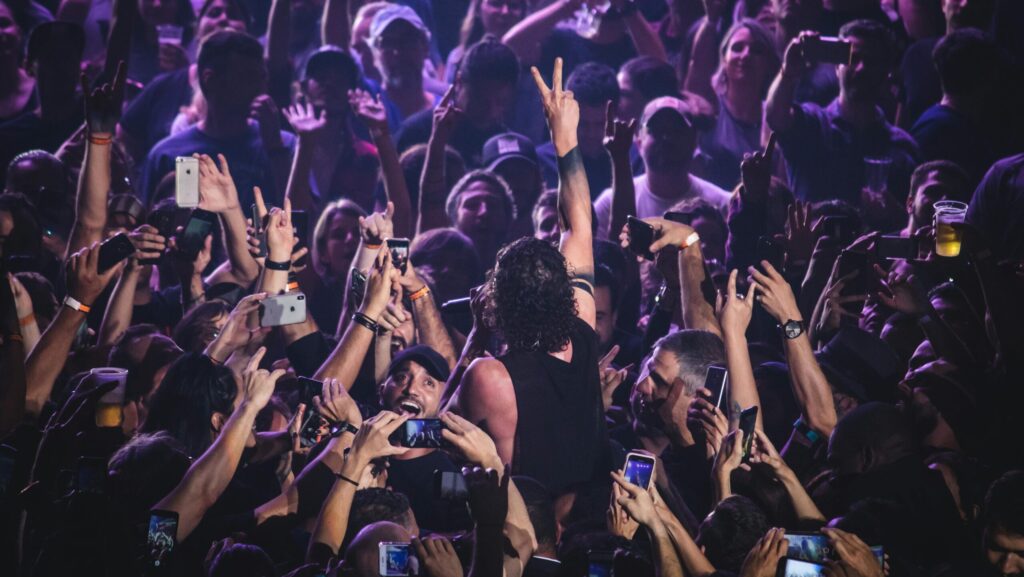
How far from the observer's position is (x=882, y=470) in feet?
12.3

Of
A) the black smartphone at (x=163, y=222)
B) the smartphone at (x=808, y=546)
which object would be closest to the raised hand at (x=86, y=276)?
the black smartphone at (x=163, y=222)

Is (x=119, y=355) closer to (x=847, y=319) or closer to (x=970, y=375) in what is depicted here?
(x=847, y=319)

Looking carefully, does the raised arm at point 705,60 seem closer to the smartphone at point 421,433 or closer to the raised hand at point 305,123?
the raised hand at point 305,123

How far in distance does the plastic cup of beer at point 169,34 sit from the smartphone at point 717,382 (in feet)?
21.1

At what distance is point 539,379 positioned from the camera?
3.90 meters

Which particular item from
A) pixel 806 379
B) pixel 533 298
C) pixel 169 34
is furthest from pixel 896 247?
pixel 169 34

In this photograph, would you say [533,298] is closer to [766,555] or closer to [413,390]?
[413,390]

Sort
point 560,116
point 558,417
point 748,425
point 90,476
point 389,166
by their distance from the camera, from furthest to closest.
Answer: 1. point 389,166
2. point 560,116
3. point 558,417
4. point 748,425
5. point 90,476

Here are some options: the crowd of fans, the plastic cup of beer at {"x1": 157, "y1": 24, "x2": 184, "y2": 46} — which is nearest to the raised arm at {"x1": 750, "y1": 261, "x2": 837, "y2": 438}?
the crowd of fans

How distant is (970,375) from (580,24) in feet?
17.5

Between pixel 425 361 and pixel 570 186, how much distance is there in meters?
0.97

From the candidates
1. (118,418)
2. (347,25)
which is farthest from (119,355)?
(347,25)

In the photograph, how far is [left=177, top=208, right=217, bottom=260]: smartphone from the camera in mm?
5391

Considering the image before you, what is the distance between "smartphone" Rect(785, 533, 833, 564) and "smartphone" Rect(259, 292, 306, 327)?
96.7 inches
